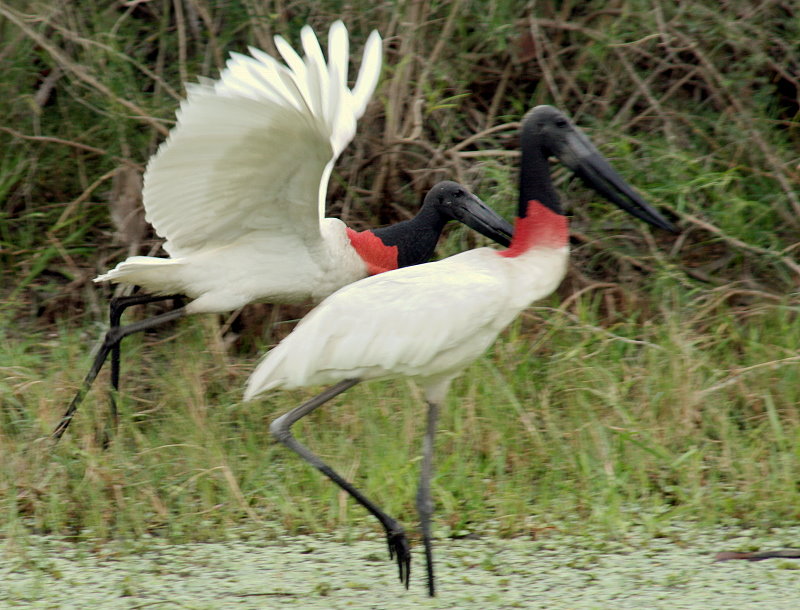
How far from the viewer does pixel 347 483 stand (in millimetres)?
3262

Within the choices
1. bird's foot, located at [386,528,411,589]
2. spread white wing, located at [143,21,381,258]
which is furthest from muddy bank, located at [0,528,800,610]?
spread white wing, located at [143,21,381,258]

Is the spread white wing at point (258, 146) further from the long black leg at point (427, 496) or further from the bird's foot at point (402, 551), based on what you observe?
the bird's foot at point (402, 551)

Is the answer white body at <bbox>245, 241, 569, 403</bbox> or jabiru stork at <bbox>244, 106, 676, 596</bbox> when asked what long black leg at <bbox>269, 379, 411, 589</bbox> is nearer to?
jabiru stork at <bbox>244, 106, 676, 596</bbox>

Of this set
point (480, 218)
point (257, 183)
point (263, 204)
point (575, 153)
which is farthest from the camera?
point (480, 218)

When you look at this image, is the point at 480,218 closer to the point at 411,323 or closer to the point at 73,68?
the point at 411,323

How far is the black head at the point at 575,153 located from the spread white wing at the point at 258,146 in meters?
0.51

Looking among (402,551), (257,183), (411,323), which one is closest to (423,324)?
(411,323)

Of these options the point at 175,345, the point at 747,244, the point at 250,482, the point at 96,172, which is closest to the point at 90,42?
the point at 96,172

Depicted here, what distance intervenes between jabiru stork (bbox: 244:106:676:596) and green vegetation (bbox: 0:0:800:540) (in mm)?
455

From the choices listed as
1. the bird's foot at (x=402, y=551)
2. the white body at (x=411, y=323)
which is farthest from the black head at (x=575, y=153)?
the bird's foot at (x=402, y=551)

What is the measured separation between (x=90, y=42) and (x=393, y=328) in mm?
2251

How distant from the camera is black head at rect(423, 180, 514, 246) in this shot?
14.6 feet

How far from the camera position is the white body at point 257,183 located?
329cm

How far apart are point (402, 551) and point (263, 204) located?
1306 mm
